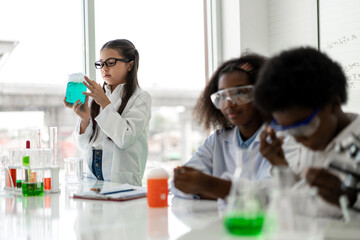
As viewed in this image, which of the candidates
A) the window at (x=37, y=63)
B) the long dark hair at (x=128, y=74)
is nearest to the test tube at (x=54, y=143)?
the long dark hair at (x=128, y=74)

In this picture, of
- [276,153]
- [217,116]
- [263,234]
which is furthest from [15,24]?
[263,234]

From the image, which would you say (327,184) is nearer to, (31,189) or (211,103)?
(211,103)

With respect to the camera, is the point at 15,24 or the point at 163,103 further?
the point at 163,103

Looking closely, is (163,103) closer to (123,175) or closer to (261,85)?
(123,175)

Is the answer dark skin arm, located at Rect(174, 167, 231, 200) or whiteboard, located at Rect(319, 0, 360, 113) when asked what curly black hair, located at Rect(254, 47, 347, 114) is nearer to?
dark skin arm, located at Rect(174, 167, 231, 200)

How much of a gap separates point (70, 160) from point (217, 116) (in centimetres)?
81

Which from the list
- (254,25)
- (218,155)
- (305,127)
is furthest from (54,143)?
(254,25)

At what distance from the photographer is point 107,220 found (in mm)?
1375

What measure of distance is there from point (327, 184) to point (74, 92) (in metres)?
1.69

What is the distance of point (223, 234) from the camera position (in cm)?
110

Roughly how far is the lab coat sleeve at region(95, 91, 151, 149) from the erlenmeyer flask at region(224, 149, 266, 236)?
4.52 feet

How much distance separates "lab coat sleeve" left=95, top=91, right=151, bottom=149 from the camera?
7.62 feet

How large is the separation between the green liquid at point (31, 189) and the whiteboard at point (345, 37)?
2104 millimetres

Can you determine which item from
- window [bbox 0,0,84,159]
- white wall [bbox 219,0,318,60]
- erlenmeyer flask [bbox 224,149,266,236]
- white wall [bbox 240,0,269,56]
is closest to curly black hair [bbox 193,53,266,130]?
erlenmeyer flask [bbox 224,149,266,236]
